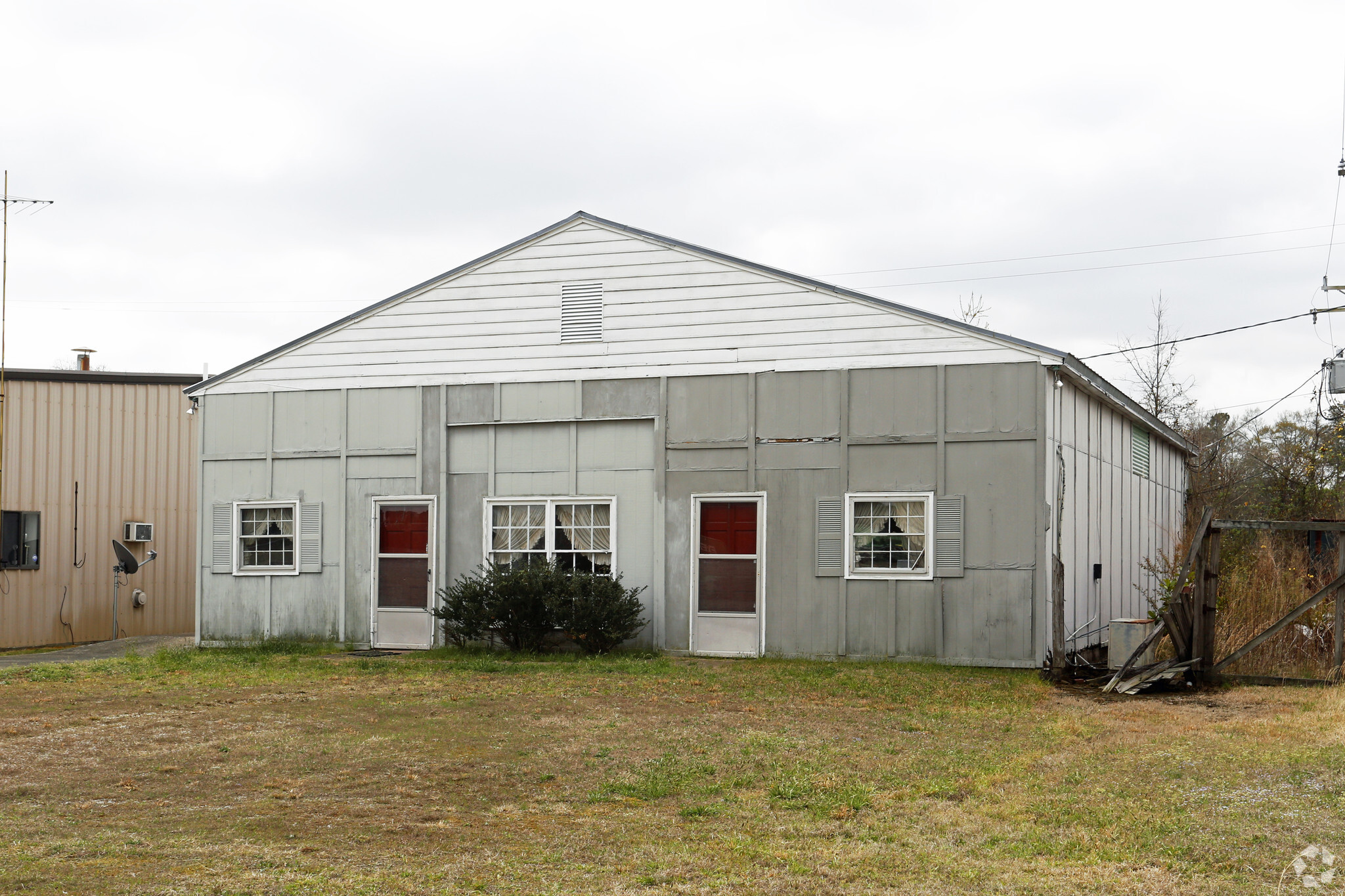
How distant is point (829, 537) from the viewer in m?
15.1

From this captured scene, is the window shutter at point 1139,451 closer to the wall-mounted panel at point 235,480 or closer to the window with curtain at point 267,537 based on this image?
the window with curtain at point 267,537

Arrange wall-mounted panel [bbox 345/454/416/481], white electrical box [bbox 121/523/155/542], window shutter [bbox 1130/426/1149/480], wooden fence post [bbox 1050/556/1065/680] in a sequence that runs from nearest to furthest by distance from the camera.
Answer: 1. wooden fence post [bbox 1050/556/1065/680]
2. wall-mounted panel [bbox 345/454/416/481]
3. window shutter [bbox 1130/426/1149/480]
4. white electrical box [bbox 121/523/155/542]

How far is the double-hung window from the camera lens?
53.1 ft

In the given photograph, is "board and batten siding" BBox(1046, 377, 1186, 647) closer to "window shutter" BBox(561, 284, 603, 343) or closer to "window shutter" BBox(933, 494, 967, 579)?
"window shutter" BBox(933, 494, 967, 579)

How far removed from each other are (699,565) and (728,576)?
A: 0.38m

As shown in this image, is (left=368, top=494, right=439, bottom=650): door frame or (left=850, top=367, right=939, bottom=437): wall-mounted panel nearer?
(left=850, top=367, right=939, bottom=437): wall-mounted panel

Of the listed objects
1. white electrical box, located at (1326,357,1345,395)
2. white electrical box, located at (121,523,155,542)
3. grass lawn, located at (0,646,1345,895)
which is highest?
white electrical box, located at (1326,357,1345,395)

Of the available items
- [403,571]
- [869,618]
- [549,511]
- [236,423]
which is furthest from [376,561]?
[869,618]

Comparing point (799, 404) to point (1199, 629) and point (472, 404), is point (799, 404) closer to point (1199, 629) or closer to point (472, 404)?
point (472, 404)

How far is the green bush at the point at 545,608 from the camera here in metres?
15.1

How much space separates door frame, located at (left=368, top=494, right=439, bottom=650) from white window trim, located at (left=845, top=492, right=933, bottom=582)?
555 cm

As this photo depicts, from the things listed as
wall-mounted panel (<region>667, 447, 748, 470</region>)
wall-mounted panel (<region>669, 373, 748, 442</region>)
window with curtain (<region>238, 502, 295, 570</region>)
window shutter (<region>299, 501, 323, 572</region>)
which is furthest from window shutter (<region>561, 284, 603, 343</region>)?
window with curtain (<region>238, 502, 295, 570</region>)

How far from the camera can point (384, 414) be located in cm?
1719

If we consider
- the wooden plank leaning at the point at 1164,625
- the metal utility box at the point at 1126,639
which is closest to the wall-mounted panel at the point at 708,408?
the metal utility box at the point at 1126,639
